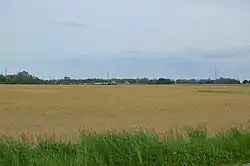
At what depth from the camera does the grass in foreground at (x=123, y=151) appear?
6582 mm

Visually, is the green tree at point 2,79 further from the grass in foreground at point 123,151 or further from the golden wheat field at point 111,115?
the grass in foreground at point 123,151

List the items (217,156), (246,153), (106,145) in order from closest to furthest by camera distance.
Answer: (106,145) → (217,156) → (246,153)

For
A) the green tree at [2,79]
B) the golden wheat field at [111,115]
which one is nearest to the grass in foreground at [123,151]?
the golden wheat field at [111,115]

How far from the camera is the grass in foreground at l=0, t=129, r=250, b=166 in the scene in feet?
21.6

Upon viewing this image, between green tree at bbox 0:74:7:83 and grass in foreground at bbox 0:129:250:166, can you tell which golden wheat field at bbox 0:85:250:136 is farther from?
green tree at bbox 0:74:7:83

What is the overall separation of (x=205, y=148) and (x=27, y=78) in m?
136

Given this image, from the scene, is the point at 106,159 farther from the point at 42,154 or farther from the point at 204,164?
the point at 204,164

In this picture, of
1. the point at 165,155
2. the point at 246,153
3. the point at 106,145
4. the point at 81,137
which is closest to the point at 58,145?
the point at 81,137

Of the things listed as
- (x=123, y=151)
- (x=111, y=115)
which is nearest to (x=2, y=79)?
(x=111, y=115)

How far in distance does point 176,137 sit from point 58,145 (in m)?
2.25

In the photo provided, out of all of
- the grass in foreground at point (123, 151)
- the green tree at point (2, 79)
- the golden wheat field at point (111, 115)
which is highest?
the green tree at point (2, 79)

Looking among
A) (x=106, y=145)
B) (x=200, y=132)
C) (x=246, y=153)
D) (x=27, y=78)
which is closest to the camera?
(x=106, y=145)

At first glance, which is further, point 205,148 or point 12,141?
point 205,148

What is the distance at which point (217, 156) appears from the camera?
7.85 m
